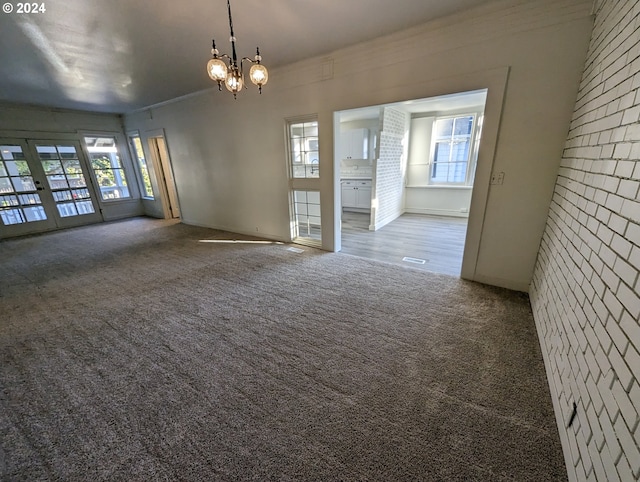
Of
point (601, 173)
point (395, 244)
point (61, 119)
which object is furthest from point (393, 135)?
point (61, 119)

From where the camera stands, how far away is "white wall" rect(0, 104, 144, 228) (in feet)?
17.2

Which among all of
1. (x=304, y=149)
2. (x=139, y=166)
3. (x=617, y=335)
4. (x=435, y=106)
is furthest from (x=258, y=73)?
(x=139, y=166)

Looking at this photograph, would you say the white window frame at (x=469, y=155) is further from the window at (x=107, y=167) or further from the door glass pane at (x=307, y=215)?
the window at (x=107, y=167)

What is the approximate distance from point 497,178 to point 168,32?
3.70 m

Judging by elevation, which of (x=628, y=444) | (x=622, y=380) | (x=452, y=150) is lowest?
(x=628, y=444)

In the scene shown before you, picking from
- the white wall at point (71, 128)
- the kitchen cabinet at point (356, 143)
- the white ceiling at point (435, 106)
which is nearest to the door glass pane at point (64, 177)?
the white wall at point (71, 128)

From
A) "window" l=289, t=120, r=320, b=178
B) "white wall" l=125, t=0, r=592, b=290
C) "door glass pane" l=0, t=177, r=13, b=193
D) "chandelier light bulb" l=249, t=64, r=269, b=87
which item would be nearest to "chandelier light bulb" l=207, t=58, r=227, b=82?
"chandelier light bulb" l=249, t=64, r=269, b=87

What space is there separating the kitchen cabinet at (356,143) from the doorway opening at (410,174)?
2 cm

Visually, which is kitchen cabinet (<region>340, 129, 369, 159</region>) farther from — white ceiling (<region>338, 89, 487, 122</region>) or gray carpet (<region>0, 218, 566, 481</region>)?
gray carpet (<region>0, 218, 566, 481</region>)

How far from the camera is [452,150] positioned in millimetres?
6023

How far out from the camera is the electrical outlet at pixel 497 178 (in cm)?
255

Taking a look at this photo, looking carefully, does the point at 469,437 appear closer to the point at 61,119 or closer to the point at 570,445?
the point at 570,445

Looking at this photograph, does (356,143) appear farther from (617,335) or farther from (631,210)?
(617,335)

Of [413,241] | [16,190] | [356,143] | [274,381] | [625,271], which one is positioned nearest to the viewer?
[625,271]
